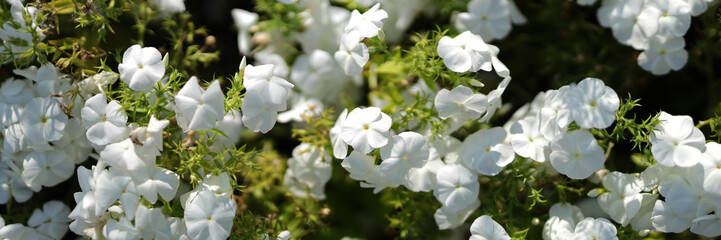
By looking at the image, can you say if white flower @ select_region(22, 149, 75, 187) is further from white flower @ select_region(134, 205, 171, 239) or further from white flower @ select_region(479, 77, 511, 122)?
white flower @ select_region(479, 77, 511, 122)

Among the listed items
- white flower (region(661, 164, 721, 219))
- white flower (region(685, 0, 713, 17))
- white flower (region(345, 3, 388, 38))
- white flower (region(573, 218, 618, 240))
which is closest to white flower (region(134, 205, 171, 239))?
white flower (region(345, 3, 388, 38))

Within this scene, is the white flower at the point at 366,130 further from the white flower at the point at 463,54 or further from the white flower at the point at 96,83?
the white flower at the point at 96,83

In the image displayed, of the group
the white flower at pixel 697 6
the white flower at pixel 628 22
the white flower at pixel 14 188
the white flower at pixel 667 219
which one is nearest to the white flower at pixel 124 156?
the white flower at pixel 14 188

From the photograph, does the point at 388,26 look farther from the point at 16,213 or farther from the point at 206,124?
the point at 16,213

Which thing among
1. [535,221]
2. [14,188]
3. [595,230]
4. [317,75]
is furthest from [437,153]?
[14,188]

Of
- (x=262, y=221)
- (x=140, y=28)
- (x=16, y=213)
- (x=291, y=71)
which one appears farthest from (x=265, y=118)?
(x=16, y=213)

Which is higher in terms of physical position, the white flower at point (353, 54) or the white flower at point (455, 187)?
the white flower at point (353, 54)
